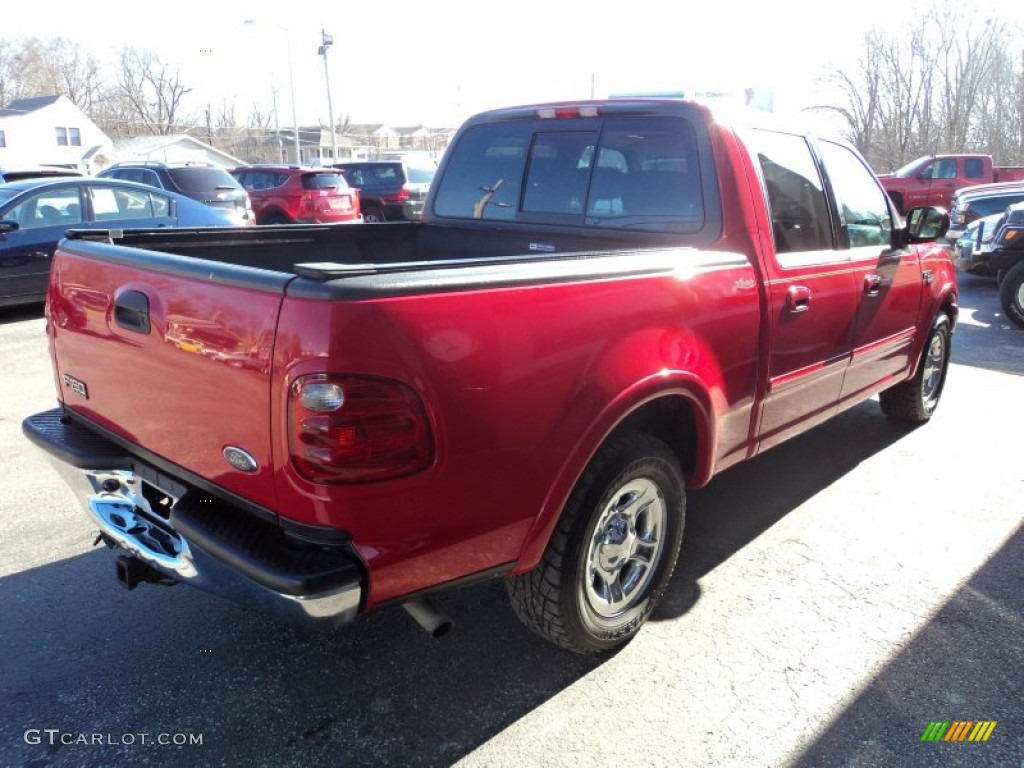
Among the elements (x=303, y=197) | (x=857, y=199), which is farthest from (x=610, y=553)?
(x=303, y=197)

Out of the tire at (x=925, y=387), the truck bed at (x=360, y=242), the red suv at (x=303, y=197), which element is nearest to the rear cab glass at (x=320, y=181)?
the red suv at (x=303, y=197)

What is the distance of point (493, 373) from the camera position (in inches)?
81.5

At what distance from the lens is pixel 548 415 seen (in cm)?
225

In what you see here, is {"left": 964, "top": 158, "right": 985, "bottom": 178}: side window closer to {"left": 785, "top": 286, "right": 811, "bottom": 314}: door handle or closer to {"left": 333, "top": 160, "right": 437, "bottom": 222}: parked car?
{"left": 333, "top": 160, "right": 437, "bottom": 222}: parked car

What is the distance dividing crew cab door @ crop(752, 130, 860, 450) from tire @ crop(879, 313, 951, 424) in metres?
1.58

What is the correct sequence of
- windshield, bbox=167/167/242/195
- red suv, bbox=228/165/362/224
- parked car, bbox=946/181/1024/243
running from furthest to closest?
1. red suv, bbox=228/165/362/224
2. windshield, bbox=167/167/242/195
3. parked car, bbox=946/181/1024/243

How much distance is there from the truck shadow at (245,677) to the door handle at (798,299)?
47.4 inches

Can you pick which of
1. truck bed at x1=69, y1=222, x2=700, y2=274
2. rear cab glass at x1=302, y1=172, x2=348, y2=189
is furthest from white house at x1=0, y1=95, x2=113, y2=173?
truck bed at x1=69, y1=222, x2=700, y2=274

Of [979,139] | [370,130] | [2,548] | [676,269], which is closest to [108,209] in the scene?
[2,548]

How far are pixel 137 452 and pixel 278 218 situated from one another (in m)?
15.8

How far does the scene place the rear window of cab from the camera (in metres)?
3.33

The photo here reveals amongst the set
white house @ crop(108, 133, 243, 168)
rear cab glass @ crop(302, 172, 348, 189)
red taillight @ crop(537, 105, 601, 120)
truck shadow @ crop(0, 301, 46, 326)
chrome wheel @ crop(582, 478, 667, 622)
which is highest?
white house @ crop(108, 133, 243, 168)

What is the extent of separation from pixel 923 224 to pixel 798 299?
1598 mm

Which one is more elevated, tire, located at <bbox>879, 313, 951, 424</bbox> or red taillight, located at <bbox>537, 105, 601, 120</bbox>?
red taillight, located at <bbox>537, 105, 601, 120</bbox>
